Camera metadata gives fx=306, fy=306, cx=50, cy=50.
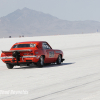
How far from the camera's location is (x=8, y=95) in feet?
26.0

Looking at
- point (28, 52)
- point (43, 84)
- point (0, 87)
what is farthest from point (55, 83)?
point (28, 52)

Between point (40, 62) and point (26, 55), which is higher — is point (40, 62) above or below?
below

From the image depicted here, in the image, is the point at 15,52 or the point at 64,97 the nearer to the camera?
the point at 64,97

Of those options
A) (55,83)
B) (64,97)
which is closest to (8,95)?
(64,97)

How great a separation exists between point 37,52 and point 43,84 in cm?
505

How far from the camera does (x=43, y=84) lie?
967cm

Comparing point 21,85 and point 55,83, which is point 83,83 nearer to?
point 55,83

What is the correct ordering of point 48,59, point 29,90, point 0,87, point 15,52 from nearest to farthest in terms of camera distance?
point 29,90, point 0,87, point 15,52, point 48,59

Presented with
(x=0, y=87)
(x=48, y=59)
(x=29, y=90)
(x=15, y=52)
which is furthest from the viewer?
(x=48, y=59)

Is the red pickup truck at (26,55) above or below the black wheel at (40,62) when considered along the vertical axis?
above

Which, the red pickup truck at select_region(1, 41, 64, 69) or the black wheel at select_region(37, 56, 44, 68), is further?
the black wheel at select_region(37, 56, 44, 68)

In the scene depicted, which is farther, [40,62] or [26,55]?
[40,62]

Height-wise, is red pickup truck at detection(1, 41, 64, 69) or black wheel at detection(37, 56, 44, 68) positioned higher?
Result: red pickup truck at detection(1, 41, 64, 69)

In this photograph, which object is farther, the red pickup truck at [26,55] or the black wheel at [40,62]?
the black wheel at [40,62]
